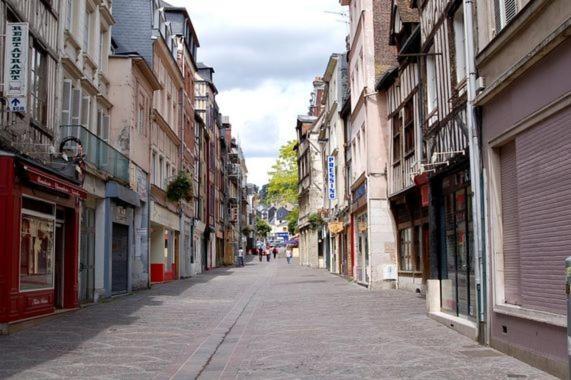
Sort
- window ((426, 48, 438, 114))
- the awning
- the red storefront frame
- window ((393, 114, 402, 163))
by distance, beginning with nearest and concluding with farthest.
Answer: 1. the red storefront frame
2. window ((426, 48, 438, 114))
3. the awning
4. window ((393, 114, 402, 163))

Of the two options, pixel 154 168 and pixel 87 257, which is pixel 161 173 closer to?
pixel 154 168

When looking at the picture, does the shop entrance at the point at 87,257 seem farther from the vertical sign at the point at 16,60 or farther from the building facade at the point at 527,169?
the building facade at the point at 527,169

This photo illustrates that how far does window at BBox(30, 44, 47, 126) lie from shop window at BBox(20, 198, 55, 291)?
1994mm

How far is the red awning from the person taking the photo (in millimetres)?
12570

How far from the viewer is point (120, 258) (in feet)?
73.0

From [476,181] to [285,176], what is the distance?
61525mm

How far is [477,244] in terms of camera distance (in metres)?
10.5

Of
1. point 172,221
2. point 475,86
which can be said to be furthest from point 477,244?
point 172,221

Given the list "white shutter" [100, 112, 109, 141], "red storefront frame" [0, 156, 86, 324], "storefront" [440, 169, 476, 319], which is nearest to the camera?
"storefront" [440, 169, 476, 319]

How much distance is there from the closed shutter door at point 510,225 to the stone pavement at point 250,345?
37.3 inches

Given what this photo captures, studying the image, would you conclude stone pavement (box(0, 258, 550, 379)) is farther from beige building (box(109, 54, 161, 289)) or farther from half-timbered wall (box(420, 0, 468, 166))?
beige building (box(109, 54, 161, 289))

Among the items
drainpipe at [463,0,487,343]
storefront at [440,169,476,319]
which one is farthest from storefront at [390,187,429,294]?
drainpipe at [463,0,487,343]

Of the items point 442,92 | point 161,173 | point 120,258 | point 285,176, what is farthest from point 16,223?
point 285,176

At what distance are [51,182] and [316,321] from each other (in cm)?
593
